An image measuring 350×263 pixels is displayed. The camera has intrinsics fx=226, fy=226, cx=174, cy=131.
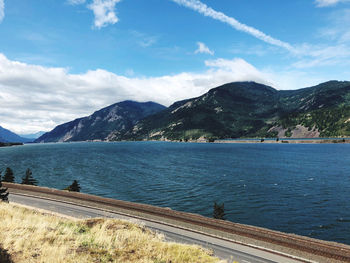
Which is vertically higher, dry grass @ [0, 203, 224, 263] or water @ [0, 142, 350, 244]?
dry grass @ [0, 203, 224, 263]

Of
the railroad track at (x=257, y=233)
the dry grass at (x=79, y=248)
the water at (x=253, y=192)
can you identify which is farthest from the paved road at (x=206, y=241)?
the water at (x=253, y=192)

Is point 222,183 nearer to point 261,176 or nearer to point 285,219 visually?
point 261,176

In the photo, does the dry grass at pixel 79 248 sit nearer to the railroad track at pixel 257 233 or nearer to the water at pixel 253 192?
the railroad track at pixel 257 233

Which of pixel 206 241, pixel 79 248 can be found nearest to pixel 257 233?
pixel 206 241

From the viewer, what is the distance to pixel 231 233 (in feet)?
107

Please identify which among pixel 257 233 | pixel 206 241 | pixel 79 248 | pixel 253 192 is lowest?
pixel 253 192

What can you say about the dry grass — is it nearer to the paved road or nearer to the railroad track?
the paved road

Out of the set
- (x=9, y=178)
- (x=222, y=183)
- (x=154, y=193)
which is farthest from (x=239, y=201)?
(x=9, y=178)

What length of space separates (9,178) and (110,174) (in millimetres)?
39710

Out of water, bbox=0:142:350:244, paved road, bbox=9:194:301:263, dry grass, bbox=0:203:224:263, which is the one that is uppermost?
dry grass, bbox=0:203:224:263

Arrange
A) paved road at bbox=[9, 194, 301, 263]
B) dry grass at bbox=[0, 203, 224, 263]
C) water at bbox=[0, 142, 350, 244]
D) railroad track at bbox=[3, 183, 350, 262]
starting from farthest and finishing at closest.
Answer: water at bbox=[0, 142, 350, 244], railroad track at bbox=[3, 183, 350, 262], paved road at bbox=[9, 194, 301, 263], dry grass at bbox=[0, 203, 224, 263]

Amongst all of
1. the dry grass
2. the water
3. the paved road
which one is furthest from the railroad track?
the dry grass

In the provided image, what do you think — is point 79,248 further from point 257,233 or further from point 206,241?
point 257,233

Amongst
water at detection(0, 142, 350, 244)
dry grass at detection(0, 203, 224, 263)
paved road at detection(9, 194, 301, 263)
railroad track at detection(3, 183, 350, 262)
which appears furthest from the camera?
water at detection(0, 142, 350, 244)
